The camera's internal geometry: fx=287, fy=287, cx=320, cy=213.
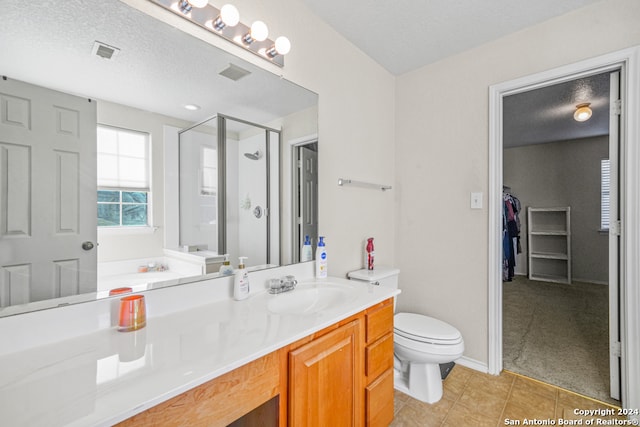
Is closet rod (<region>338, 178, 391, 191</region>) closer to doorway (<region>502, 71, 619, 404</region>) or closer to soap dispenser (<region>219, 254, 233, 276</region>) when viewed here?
soap dispenser (<region>219, 254, 233, 276</region>)

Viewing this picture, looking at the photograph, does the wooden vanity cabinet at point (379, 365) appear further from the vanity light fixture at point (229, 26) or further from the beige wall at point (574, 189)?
the beige wall at point (574, 189)

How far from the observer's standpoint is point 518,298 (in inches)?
141

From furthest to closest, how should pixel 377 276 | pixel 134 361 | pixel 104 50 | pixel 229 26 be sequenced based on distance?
pixel 377 276
pixel 229 26
pixel 104 50
pixel 134 361

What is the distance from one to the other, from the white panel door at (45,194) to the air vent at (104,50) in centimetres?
17

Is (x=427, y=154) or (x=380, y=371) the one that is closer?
(x=380, y=371)

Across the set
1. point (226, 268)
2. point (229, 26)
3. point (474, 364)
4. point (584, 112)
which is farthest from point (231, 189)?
point (584, 112)

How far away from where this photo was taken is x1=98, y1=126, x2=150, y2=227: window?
98 cm

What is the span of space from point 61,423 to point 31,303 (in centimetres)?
53

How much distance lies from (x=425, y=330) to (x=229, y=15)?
1901 millimetres

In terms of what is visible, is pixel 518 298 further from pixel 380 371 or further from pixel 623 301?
pixel 380 371

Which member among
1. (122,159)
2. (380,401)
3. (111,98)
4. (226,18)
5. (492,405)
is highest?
(226,18)

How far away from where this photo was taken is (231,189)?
1334mm

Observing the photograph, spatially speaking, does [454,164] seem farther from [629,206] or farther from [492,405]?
[492,405]

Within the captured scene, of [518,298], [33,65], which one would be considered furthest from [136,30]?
[518,298]
